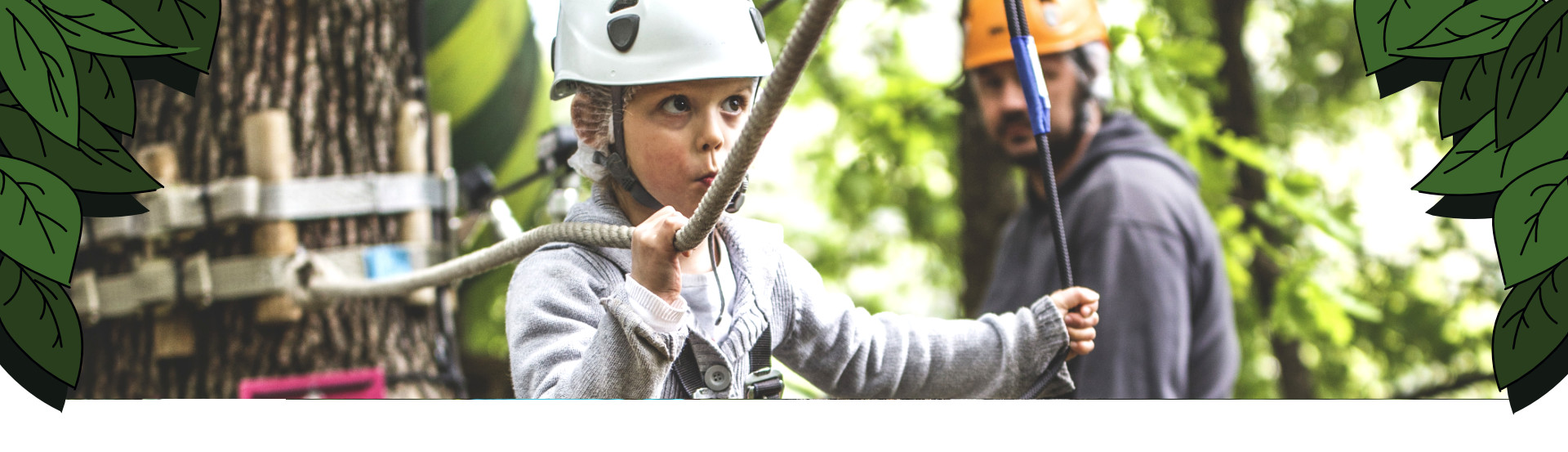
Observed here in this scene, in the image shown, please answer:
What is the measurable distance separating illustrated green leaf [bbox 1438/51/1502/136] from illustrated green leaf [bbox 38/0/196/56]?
2.05 metres

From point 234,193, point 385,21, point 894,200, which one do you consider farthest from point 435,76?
point 894,200

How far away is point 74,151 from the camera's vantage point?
182 cm

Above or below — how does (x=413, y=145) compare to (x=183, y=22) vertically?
below

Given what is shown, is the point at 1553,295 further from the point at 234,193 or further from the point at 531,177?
the point at 234,193

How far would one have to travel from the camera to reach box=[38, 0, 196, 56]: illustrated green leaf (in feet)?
5.91

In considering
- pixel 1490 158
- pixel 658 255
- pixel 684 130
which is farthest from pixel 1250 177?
pixel 658 255

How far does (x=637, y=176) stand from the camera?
4.58 ft

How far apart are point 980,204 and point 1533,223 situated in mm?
1857

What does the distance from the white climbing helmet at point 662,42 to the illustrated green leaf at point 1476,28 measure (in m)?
1.03

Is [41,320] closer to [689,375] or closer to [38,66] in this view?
[38,66]

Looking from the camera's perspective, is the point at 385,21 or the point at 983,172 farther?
the point at 983,172

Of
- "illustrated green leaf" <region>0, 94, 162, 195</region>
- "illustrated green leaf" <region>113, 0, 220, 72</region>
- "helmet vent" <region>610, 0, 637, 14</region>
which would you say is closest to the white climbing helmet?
"helmet vent" <region>610, 0, 637, 14</region>

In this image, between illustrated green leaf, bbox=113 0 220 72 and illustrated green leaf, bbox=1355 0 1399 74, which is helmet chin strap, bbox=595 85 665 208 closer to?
illustrated green leaf, bbox=113 0 220 72

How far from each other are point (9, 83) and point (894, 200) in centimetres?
266
